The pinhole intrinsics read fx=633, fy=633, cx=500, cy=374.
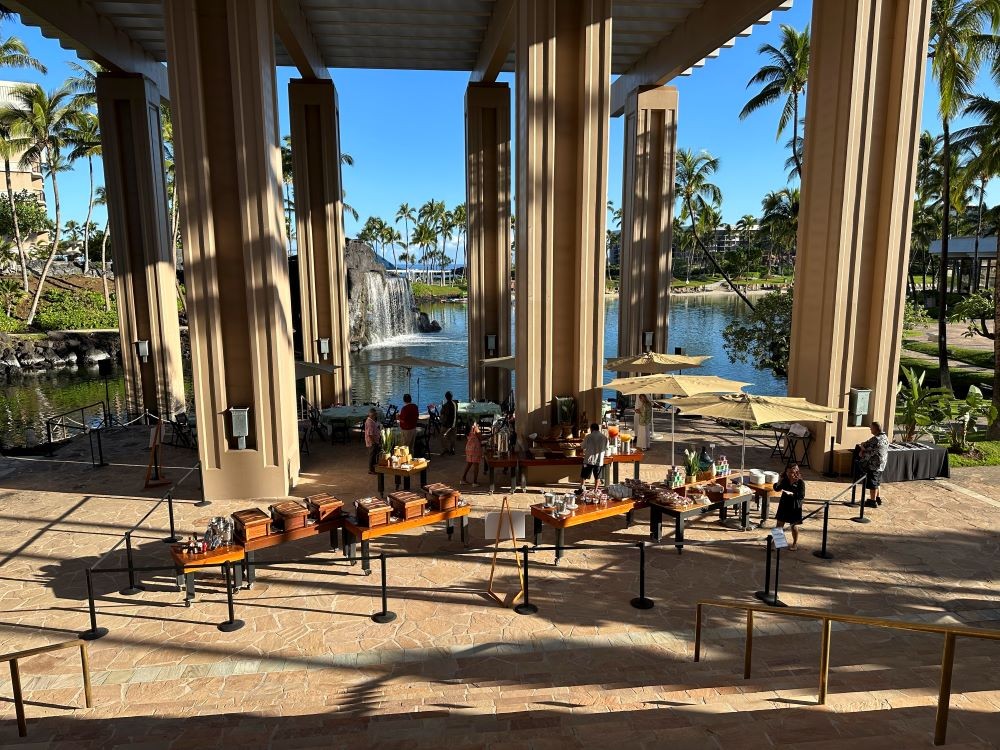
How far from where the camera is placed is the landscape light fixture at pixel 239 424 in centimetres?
1451

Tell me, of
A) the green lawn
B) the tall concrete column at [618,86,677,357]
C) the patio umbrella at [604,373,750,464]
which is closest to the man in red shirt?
the patio umbrella at [604,373,750,464]

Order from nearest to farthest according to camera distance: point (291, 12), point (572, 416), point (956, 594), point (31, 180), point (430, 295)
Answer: point (956, 594) → point (572, 416) → point (291, 12) → point (31, 180) → point (430, 295)

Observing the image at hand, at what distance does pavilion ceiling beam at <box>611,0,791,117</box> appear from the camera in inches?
716

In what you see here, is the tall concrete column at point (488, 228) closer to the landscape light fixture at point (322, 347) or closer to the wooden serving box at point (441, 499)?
the landscape light fixture at point (322, 347)

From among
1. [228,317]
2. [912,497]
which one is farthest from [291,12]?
[912,497]

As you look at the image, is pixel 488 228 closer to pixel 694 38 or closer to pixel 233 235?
pixel 694 38

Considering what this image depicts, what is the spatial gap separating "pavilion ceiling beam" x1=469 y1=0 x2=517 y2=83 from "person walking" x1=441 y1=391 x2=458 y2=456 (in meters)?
10.8

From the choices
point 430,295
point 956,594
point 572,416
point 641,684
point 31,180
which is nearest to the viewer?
point 641,684

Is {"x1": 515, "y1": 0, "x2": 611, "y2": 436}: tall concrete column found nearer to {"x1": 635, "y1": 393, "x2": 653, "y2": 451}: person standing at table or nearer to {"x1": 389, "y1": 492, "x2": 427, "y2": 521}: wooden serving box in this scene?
{"x1": 635, "y1": 393, "x2": 653, "y2": 451}: person standing at table

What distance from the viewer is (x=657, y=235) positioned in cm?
2486

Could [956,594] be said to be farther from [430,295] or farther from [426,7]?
[430,295]

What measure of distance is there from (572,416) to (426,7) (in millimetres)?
13419

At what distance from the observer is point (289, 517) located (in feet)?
33.8

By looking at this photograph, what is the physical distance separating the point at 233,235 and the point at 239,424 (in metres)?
4.28
